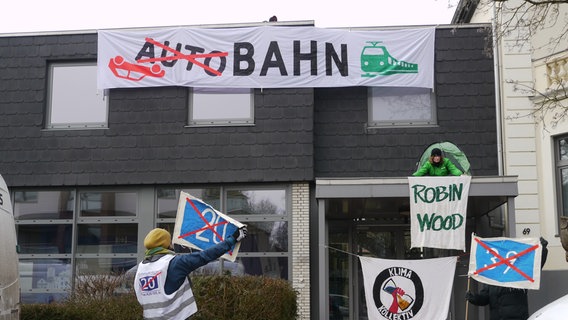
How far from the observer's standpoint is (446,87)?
15391 mm

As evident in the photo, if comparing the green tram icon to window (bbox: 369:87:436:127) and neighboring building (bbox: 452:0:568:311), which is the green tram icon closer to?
window (bbox: 369:87:436:127)

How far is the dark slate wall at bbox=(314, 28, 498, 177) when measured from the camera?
49.7 ft

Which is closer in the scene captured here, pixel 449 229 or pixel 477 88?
pixel 449 229

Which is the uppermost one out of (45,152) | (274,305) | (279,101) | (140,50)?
(140,50)

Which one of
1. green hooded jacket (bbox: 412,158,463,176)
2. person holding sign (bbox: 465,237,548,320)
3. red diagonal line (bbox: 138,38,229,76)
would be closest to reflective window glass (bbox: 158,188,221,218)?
red diagonal line (bbox: 138,38,229,76)

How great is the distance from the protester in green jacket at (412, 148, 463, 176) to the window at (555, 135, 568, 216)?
8.01 feet

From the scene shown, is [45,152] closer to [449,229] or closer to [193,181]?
[193,181]

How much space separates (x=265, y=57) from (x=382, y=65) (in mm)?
2315

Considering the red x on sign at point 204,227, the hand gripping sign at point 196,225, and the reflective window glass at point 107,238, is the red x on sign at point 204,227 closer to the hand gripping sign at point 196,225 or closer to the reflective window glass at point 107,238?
the hand gripping sign at point 196,225

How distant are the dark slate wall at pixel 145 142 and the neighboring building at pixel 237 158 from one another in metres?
0.02

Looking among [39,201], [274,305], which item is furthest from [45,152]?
[274,305]

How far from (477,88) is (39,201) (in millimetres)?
8922

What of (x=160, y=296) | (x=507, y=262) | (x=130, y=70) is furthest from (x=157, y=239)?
(x=130, y=70)

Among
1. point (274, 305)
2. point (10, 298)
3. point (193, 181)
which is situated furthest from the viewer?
point (193, 181)
